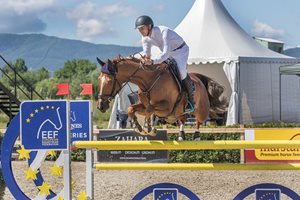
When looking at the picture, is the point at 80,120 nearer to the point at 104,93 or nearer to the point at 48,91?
the point at 104,93

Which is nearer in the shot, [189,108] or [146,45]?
[146,45]

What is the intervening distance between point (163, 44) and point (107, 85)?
0.62 meters

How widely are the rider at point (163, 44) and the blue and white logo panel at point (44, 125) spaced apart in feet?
2.57

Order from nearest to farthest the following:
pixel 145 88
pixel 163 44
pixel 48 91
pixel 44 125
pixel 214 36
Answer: pixel 44 125
pixel 145 88
pixel 163 44
pixel 214 36
pixel 48 91

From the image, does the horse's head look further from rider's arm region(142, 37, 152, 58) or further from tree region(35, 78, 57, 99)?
tree region(35, 78, 57, 99)

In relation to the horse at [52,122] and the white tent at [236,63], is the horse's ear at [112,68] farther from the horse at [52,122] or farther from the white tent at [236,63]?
the white tent at [236,63]

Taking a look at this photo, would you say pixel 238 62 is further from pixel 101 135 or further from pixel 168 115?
pixel 168 115

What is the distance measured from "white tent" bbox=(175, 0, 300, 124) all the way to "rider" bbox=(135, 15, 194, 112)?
31.0 feet

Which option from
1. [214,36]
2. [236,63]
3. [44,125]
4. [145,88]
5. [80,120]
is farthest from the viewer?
[214,36]

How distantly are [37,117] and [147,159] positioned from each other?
5.90 meters

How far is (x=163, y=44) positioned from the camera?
4.63 metres

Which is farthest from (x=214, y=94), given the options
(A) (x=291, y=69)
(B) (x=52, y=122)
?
(A) (x=291, y=69)

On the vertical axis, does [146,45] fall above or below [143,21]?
below

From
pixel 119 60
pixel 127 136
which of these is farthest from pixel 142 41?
pixel 127 136
